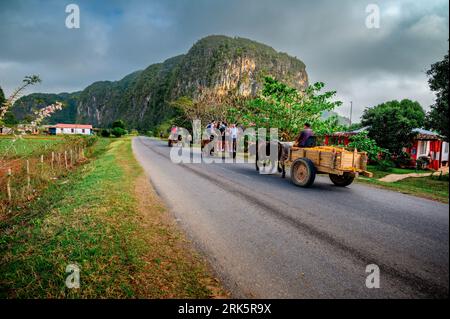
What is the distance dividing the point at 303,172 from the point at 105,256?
6176mm

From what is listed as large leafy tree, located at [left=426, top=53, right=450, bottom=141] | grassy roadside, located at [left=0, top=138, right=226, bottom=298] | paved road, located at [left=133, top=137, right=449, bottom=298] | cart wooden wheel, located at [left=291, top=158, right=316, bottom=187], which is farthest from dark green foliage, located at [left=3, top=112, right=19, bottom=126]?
cart wooden wheel, located at [left=291, top=158, right=316, bottom=187]

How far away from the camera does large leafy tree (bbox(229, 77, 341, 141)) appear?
12.2m

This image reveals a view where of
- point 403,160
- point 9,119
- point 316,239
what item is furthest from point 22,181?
point 403,160

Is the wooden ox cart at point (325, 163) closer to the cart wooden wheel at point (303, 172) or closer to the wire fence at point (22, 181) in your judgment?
the cart wooden wheel at point (303, 172)

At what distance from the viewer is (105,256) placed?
3408 millimetres

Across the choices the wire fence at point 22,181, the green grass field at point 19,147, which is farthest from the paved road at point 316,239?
the wire fence at point 22,181

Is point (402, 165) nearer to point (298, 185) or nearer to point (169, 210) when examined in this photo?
point (298, 185)

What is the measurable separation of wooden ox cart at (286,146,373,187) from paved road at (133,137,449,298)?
516 millimetres

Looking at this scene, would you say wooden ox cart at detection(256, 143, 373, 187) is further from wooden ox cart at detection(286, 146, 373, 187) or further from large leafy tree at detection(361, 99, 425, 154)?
large leafy tree at detection(361, 99, 425, 154)

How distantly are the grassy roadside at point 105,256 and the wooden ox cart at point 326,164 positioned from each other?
445 centimetres

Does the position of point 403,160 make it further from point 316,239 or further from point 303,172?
point 316,239

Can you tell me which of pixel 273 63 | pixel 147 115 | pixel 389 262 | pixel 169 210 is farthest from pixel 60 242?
pixel 147 115

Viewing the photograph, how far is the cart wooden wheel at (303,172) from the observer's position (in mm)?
7656

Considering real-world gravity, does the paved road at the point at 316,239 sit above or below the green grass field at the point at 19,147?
below
